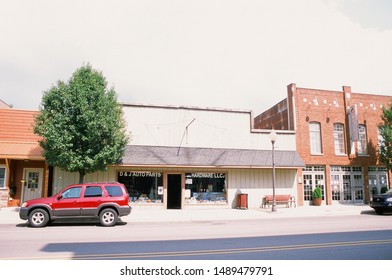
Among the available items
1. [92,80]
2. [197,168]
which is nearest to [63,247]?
[92,80]

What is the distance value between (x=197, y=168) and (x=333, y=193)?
11.2 meters

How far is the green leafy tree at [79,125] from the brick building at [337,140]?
539 inches

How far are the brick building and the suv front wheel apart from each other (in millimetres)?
14531

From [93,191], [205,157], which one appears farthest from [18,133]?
[205,157]

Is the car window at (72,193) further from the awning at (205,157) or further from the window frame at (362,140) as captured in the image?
the window frame at (362,140)

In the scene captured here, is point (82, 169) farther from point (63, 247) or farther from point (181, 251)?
point (181, 251)

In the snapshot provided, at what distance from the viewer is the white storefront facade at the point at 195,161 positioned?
18.8 metres

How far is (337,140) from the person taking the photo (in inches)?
924

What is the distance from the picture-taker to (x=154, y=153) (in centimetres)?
1894

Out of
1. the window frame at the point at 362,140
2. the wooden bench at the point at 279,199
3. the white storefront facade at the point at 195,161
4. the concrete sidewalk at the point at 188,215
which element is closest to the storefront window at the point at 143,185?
the white storefront facade at the point at 195,161

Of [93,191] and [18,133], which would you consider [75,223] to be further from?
[18,133]

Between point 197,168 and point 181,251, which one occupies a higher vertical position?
point 197,168

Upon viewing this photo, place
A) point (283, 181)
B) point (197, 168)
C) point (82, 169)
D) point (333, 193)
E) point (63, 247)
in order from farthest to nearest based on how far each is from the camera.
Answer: point (333, 193) → point (283, 181) → point (197, 168) → point (82, 169) → point (63, 247)

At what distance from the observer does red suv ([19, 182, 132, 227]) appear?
39.7 ft
